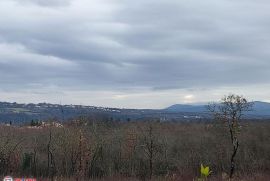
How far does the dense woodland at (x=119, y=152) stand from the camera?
34.8m

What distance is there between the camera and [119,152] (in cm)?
4516

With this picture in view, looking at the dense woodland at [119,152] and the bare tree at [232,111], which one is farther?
the dense woodland at [119,152]

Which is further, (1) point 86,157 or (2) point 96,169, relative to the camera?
(2) point 96,169

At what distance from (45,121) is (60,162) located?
7.14 meters

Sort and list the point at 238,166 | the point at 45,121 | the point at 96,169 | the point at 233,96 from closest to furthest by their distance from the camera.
→ the point at 233,96
the point at 45,121
the point at 96,169
the point at 238,166

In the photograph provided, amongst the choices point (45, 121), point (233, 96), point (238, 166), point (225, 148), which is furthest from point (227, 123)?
point (225, 148)

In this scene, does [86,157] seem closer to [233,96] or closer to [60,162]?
[60,162]

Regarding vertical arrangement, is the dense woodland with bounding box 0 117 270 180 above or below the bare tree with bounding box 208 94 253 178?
below

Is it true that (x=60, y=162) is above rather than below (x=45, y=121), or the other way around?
below

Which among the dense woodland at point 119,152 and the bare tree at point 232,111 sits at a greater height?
the bare tree at point 232,111

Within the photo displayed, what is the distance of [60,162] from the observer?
38031mm

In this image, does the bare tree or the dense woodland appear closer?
the bare tree

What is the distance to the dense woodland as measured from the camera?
34.8 metres

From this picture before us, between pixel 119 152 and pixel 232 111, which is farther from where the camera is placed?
pixel 119 152
